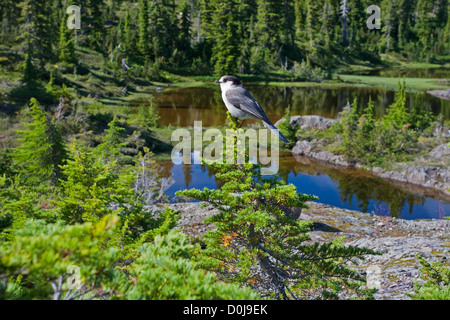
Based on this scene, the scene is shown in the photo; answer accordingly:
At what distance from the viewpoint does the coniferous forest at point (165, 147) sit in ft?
8.34

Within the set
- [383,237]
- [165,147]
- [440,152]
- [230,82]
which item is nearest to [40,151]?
[230,82]

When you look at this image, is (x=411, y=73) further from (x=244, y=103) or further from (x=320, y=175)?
(x=244, y=103)

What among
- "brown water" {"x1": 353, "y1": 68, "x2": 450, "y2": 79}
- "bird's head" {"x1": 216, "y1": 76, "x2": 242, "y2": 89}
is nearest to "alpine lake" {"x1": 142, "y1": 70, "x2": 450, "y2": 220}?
"bird's head" {"x1": 216, "y1": 76, "x2": 242, "y2": 89}

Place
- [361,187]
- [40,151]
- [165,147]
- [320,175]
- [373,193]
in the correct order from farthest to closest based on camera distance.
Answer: [165,147] → [320,175] → [361,187] → [373,193] → [40,151]

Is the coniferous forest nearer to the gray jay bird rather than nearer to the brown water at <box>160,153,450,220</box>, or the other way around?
the brown water at <box>160,153,450,220</box>

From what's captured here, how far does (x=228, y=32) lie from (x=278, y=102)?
19246mm

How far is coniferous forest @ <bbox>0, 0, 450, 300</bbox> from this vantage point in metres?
2.54

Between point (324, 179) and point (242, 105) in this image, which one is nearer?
point (242, 105)

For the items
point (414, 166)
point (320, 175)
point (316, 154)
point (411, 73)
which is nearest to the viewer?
point (414, 166)

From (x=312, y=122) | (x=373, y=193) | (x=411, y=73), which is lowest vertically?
(x=373, y=193)

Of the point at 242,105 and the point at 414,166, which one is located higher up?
the point at 242,105

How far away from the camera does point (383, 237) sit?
11.6 m

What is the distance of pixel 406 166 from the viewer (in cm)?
2189

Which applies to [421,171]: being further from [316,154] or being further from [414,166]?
[316,154]
